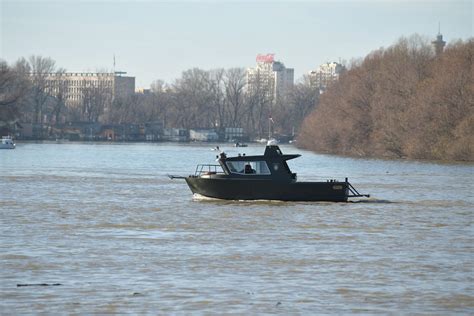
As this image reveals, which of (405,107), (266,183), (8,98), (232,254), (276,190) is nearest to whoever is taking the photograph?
(232,254)

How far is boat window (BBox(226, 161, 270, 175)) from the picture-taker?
45.6 m

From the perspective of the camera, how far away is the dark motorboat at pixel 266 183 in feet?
149

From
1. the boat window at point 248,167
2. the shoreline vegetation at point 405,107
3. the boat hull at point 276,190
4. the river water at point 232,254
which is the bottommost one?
the river water at point 232,254

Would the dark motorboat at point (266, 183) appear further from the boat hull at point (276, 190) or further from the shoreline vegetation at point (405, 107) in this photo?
the shoreline vegetation at point (405, 107)

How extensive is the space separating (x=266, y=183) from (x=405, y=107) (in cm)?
6958

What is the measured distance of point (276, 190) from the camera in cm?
4572

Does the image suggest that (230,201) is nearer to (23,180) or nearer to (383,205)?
(383,205)

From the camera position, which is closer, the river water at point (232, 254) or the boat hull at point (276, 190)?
the river water at point (232, 254)

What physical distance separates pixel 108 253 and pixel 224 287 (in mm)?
6213

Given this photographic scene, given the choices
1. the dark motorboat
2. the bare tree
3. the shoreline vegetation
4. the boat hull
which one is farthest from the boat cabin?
the bare tree

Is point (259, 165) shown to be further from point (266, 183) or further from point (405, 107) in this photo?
point (405, 107)

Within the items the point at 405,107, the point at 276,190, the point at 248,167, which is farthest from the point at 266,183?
the point at 405,107

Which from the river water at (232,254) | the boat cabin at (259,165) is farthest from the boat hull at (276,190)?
the river water at (232,254)

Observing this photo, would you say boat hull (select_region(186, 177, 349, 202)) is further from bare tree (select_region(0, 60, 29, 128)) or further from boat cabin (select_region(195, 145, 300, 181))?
bare tree (select_region(0, 60, 29, 128))
